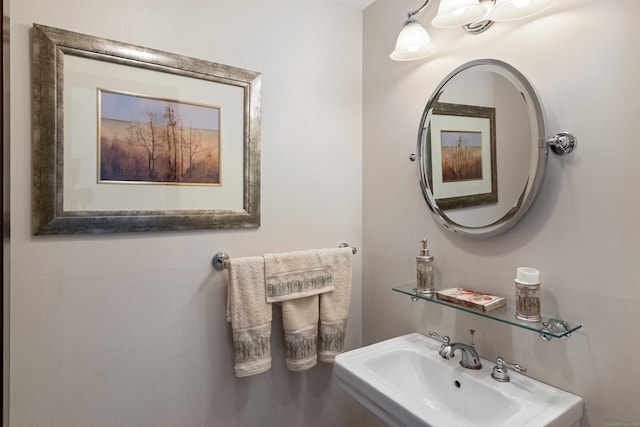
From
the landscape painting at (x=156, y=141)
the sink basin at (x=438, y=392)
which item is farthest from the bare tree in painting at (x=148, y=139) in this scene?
the sink basin at (x=438, y=392)

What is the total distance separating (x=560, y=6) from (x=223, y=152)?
1.17m

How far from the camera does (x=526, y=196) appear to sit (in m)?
0.99

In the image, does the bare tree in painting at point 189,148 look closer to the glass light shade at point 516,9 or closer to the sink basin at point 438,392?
the sink basin at point 438,392

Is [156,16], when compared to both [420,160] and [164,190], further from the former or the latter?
[420,160]

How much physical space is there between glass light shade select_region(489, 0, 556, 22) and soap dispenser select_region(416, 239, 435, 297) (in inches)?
30.0

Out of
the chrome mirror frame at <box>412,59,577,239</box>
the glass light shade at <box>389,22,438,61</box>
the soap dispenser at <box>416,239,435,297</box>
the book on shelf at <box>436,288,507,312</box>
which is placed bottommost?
the book on shelf at <box>436,288,507,312</box>

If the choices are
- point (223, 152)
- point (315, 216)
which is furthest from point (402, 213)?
point (223, 152)

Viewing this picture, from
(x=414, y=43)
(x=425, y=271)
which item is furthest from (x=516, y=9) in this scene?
(x=425, y=271)

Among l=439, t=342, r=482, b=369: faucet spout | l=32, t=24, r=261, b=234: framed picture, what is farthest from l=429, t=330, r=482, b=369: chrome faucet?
l=32, t=24, r=261, b=234: framed picture

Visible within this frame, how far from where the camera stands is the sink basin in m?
0.85

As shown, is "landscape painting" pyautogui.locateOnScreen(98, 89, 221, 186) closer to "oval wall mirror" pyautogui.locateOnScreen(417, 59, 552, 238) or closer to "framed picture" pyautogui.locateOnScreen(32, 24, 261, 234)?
"framed picture" pyautogui.locateOnScreen(32, 24, 261, 234)

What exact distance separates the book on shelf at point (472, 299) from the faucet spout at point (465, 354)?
0.55 feet

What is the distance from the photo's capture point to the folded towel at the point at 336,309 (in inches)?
56.0

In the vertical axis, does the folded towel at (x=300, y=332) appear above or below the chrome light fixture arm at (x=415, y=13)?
below
